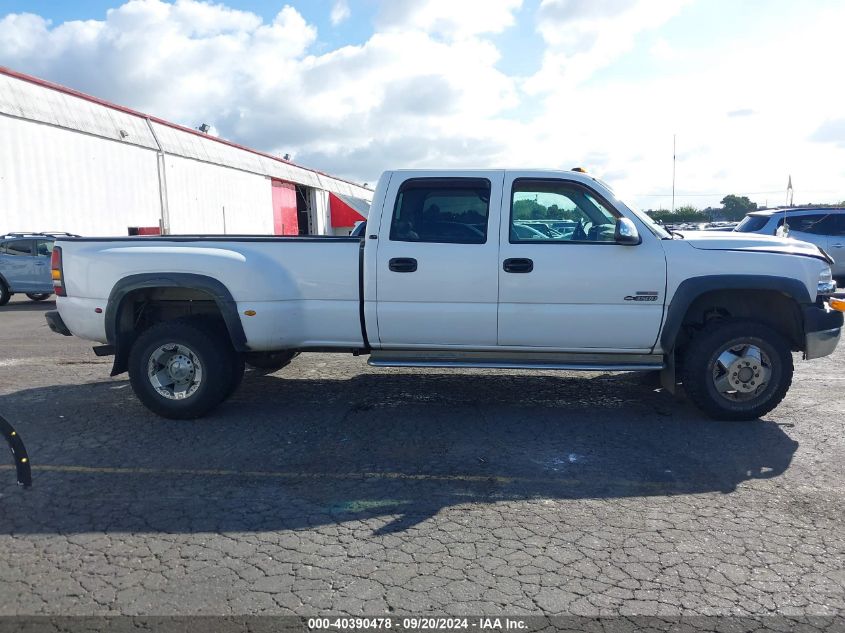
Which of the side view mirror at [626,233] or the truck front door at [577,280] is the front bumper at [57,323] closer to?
the truck front door at [577,280]

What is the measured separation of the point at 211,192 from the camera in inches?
1204

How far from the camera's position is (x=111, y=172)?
2383 centimetres

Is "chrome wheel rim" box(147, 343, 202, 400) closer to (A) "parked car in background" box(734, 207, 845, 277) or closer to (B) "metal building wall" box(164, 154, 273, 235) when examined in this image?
(A) "parked car in background" box(734, 207, 845, 277)

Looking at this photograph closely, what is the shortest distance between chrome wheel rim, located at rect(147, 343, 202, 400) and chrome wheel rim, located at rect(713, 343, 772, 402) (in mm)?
4355

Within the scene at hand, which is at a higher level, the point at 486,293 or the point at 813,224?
the point at 813,224

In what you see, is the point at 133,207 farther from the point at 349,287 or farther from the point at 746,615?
the point at 746,615

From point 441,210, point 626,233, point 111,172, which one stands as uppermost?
point 111,172

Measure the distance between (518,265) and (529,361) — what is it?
0.81 metres

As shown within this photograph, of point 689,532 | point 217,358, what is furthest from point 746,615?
point 217,358

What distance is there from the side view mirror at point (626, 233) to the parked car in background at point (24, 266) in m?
14.5

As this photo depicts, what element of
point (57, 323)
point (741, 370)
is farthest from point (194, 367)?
point (741, 370)

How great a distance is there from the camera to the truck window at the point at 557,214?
19.3 feet

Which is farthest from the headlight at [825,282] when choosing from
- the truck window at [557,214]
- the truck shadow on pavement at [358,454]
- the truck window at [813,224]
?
the truck window at [813,224]

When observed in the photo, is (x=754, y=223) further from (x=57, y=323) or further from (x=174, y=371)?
(x=57, y=323)
